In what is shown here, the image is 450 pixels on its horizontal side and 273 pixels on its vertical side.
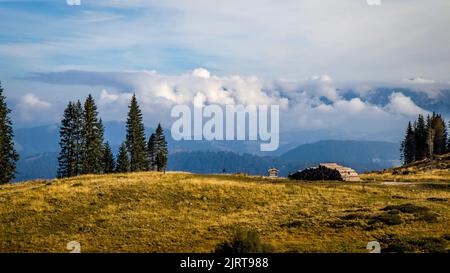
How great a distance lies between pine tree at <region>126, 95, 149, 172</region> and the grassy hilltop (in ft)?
182

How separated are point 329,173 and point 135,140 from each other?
59480 mm

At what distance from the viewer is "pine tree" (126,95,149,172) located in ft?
391

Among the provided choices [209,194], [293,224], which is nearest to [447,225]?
[293,224]

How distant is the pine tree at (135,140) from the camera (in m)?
119

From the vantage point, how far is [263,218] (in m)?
48.4

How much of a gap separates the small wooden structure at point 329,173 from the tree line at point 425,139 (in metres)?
76.8

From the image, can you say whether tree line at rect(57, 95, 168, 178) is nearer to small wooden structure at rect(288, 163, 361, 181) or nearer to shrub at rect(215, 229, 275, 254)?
small wooden structure at rect(288, 163, 361, 181)

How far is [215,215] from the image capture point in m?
49.5

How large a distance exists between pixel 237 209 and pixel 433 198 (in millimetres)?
20599

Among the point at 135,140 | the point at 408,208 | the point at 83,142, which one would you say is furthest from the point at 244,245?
the point at 135,140

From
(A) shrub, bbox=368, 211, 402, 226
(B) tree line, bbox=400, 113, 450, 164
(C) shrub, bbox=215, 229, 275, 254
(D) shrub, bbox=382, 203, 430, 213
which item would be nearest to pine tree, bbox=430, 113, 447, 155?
(B) tree line, bbox=400, 113, 450, 164

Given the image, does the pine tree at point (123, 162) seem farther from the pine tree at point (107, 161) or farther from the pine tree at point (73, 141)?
the pine tree at point (73, 141)

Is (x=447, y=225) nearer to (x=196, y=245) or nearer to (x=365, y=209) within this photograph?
(x=365, y=209)

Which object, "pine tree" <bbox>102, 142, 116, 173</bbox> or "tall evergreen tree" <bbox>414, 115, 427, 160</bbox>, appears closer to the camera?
"pine tree" <bbox>102, 142, 116, 173</bbox>
